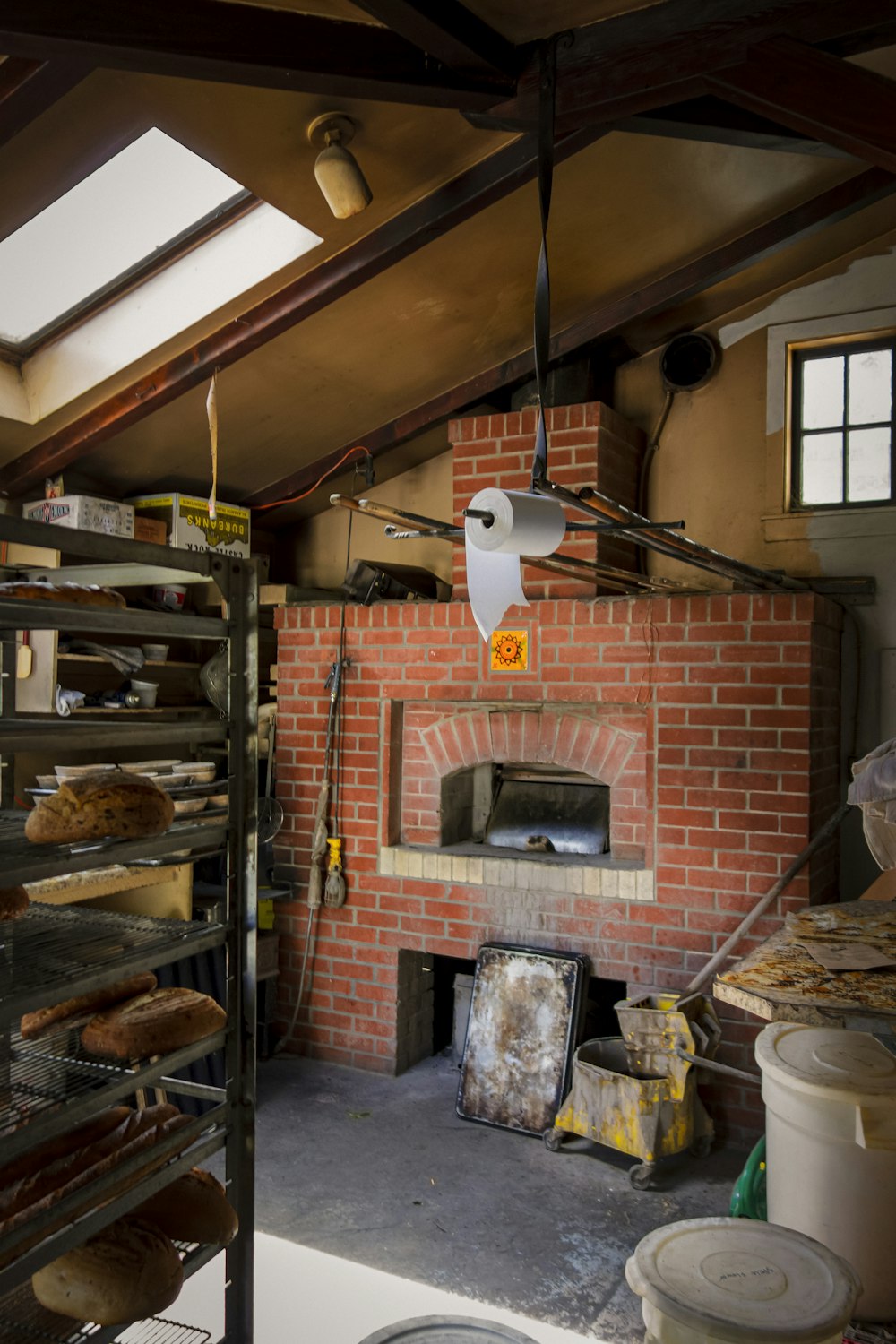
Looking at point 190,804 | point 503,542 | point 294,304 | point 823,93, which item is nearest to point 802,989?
point 503,542

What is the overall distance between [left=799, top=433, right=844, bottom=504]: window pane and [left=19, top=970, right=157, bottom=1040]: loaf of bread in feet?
10.8

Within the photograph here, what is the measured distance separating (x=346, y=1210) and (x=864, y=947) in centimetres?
174

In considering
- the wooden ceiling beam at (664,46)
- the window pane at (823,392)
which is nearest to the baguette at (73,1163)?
the wooden ceiling beam at (664,46)

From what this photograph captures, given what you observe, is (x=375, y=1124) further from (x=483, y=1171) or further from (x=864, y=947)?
(x=864, y=947)

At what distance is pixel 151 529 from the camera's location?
411 centimetres

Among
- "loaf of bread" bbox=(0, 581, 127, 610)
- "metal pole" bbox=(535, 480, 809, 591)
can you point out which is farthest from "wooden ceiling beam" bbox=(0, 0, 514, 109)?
"loaf of bread" bbox=(0, 581, 127, 610)

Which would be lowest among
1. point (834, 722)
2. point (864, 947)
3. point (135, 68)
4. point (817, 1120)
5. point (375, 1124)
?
point (375, 1124)

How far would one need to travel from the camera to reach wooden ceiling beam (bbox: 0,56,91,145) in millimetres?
2201

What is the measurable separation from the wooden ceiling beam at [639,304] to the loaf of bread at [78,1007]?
3004 millimetres

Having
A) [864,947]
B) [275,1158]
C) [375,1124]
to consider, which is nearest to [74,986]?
[864,947]

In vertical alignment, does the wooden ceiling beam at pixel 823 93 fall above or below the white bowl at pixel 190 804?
above

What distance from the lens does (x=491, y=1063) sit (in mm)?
3543

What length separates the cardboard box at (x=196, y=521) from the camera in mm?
4148

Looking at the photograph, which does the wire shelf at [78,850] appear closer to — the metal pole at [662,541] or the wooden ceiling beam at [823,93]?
the metal pole at [662,541]
